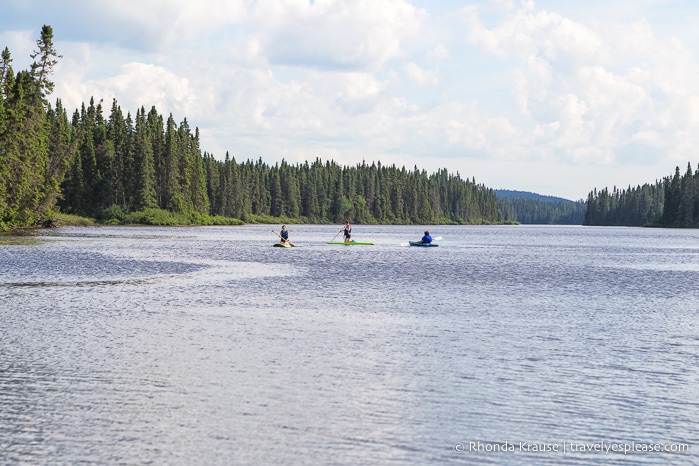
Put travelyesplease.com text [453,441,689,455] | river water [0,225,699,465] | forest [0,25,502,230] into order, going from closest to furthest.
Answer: travelyesplease.com text [453,441,689,455], river water [0,225,699,465], forest [0,25,502,230]

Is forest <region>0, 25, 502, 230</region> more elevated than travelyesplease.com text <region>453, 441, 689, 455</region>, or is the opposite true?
forest <region>0, 25, 502, 230</region>

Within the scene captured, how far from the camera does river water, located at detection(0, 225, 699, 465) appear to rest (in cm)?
1109

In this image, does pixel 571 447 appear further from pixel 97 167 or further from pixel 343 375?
pixel 97 167

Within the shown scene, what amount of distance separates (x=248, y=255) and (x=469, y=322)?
37.3 m

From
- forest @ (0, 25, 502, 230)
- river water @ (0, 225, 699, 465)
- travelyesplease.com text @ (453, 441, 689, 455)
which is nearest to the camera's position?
travelyesplease.com text @ (453, 441, 689, 455)

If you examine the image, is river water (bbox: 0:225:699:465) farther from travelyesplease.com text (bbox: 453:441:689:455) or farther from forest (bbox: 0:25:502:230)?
forest (bbox: 0:25:502:230)

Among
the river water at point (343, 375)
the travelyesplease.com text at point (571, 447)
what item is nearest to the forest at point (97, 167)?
the river water at point (343, 375)

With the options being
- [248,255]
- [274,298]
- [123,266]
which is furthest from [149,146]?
[274,298]

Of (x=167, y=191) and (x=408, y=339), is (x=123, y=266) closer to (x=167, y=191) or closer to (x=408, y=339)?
(x=408, y=339)

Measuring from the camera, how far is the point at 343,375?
15719mm

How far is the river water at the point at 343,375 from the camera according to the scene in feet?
36.4

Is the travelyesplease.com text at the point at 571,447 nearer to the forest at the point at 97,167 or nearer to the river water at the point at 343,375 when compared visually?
the river water at the point at 343,375

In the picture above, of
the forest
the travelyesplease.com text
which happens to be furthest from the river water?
the forest

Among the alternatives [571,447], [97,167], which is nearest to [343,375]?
[571,447]
